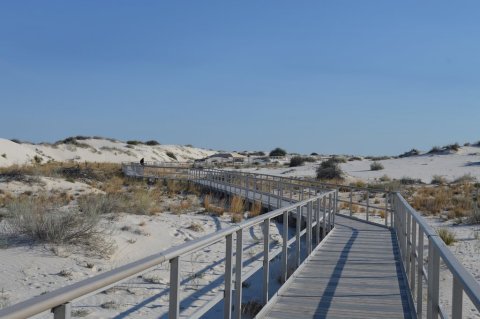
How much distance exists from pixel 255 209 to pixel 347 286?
1322 centimetres

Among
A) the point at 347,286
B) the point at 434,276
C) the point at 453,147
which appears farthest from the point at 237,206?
the point at 453,147

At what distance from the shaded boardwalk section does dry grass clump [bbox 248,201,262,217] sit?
27.2ft

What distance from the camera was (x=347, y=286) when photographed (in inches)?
314

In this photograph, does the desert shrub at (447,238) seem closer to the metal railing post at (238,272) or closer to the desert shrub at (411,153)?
the metal railing post at (238,272)

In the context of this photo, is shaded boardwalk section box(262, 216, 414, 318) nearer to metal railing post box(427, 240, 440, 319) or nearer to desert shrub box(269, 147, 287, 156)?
metal railing post box(427, 240, 440, 319)

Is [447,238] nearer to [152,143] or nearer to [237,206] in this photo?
[237,206]

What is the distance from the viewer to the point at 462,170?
46312 millimetres

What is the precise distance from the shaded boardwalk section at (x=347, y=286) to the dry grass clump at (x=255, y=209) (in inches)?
327

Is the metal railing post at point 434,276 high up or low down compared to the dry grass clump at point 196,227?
up

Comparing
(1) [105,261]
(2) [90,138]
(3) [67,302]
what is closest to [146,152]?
(2) [90,138]

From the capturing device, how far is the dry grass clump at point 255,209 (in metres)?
20.6

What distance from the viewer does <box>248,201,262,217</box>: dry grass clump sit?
67.6 ft

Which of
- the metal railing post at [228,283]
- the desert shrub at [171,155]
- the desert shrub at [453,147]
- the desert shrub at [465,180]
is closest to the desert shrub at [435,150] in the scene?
the desert shrub at [453,147]

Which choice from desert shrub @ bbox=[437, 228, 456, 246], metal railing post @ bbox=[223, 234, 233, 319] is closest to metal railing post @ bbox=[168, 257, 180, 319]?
metal railing post @ bbox=[223, 234, 233, 319]
